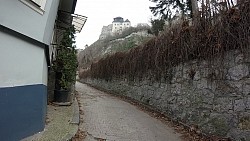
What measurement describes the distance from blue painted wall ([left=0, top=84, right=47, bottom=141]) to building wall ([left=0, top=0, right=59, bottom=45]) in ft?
→ 3.74

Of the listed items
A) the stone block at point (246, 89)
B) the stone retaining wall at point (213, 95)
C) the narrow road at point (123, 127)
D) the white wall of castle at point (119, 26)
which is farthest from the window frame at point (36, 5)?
the white wall of castle at point (119, 26)

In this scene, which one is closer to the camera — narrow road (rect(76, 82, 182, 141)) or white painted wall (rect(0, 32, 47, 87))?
white painted wall (rect(0, 32, 47, 87))

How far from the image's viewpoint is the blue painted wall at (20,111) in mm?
4766

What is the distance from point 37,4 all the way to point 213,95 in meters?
4.52

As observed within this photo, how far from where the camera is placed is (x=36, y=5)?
5641 millimetres

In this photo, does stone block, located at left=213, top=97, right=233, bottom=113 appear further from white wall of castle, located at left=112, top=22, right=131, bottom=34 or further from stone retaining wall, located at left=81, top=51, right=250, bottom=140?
white wall of castle, located at left=112, top=22, right=131, bottom=34

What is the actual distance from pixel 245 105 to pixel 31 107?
14.6ft

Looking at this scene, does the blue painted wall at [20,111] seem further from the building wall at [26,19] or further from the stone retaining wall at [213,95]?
the stone retaining wall at [213,95]

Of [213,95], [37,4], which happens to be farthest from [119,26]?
[37,4]

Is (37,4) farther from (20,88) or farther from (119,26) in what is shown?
(119,26)

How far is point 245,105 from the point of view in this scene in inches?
209

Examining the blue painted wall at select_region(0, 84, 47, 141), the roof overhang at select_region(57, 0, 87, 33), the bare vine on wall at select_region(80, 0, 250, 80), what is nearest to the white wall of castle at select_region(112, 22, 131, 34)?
the roof overhang at select_region(57, 0, 87, 33)

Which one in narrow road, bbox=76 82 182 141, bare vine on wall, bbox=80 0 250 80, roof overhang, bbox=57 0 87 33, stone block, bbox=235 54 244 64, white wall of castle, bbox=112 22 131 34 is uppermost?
white wall of castle, bbox=112 22 131 34

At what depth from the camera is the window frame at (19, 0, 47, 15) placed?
17.6 feet
